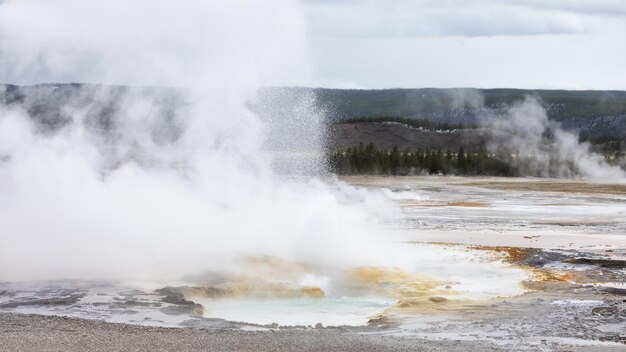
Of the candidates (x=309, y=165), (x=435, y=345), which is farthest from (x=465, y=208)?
(x=309, y=165)

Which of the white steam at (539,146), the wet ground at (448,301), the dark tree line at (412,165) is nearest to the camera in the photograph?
the wet ground at (448,301)

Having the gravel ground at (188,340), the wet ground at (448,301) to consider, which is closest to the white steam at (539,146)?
the wet ground at (448,301)

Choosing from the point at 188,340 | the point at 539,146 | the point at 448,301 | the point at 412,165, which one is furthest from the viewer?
the point at 539,146

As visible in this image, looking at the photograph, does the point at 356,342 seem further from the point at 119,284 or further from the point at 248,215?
the point at 248,215

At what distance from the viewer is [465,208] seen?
42.0 m

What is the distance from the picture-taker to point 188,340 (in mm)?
13359

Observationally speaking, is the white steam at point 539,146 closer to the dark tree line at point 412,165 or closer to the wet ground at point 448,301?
the dark tree line at point 412,165

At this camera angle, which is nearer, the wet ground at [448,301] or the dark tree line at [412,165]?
the wet ground at [448,301]

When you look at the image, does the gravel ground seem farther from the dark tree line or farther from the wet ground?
the dark tree line

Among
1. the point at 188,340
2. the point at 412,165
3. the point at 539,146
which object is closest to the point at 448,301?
the point at 188,340

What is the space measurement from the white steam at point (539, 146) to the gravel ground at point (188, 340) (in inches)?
2457

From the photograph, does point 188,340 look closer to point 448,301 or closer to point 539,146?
point 448,301

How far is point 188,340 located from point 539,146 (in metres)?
93.5

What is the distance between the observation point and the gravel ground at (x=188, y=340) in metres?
12.9
